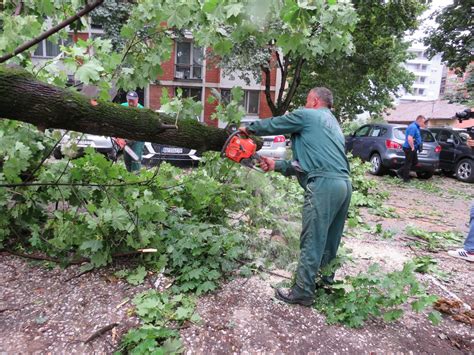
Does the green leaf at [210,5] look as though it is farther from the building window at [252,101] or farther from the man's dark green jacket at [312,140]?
the building window at [252,101]

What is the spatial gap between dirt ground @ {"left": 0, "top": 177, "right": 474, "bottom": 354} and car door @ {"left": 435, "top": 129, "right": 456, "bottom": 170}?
990cm

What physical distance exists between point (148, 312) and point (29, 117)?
1.70 m

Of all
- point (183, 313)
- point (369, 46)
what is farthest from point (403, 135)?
point (183, 313)

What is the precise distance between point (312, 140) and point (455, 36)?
558 inches

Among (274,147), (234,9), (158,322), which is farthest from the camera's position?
(274,147)

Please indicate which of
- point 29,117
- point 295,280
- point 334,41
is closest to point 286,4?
point 334,41

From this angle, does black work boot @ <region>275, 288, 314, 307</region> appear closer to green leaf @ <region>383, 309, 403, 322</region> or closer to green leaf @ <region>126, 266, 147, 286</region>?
green leaf @ <region>383, 309, 403, 322</region>

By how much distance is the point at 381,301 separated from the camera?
3.09 metres

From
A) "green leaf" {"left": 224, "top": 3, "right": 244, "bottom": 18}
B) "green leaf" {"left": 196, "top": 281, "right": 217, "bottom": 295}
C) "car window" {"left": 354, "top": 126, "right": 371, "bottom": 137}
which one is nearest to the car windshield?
"car window" {"left": 354, "top": 126, "right": 371, "bottom": 137}

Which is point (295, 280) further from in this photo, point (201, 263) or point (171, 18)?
point (171, 18)

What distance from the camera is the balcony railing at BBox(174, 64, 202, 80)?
2464 centimetres

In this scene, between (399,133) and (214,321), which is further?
(399,133)

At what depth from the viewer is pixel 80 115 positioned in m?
2.64

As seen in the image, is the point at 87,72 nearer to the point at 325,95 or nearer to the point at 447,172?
the point at 325,95
